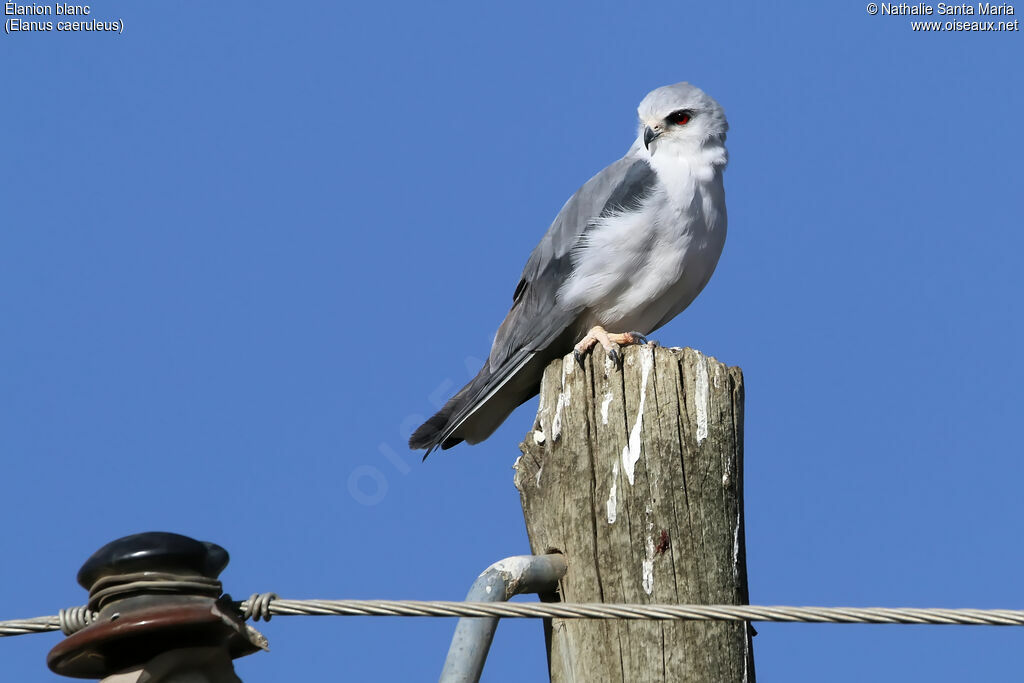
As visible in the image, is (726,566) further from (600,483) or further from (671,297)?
(671,297)

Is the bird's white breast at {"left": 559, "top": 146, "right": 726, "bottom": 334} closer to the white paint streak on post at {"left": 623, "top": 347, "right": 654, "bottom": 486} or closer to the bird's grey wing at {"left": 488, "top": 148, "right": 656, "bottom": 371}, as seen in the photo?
the bird's grey wing at {"left": 488, "top": 148, "right": 656, "bottom": 371}

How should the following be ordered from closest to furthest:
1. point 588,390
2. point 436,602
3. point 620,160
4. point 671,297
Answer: point 436,602 → point 588,390 → point 671,297 → point 620,160

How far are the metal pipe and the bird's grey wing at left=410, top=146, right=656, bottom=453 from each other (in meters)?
1.74

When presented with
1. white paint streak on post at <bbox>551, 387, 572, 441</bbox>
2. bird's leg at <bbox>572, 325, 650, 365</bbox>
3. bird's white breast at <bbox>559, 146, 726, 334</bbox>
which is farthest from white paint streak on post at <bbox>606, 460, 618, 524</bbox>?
bird's white breast at <bbox>559, 146, 726, 334</bbox>

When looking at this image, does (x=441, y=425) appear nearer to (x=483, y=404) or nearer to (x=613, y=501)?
(x=483, y=404)

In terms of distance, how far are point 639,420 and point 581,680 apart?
2.78 ft

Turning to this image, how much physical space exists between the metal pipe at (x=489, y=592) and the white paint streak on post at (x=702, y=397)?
63 cm

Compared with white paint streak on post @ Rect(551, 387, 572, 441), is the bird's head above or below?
above

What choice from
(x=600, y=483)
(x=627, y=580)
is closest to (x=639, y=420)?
(x=600, y=483)

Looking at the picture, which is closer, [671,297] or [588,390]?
[588,390]

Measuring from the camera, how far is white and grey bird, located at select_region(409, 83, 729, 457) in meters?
5.87

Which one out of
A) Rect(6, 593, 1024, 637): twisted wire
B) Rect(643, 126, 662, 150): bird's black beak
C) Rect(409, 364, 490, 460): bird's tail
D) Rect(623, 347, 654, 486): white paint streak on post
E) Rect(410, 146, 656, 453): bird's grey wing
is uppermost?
Rect(643, 126, 662, 150): bird's black beak

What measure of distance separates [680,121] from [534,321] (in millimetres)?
1443

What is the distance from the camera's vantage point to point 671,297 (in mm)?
6031
